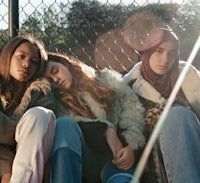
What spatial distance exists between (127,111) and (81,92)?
20 centimetres

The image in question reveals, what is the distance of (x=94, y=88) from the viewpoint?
228cm

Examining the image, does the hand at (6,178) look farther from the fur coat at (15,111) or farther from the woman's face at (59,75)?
the woman's face at (59,75)

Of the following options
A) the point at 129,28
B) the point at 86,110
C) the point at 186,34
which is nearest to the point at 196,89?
the point at 86,110

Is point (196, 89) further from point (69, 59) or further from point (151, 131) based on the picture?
point (69, 59)

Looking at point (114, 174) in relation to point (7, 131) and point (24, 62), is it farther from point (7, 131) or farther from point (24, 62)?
point (24, 62)

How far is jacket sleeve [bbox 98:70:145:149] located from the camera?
2.13 m

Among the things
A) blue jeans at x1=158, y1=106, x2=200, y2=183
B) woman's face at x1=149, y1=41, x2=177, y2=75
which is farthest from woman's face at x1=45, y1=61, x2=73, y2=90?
blue jeans at x1=158, y1=106, x2=200, y2=183

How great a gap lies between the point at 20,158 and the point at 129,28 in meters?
1.92

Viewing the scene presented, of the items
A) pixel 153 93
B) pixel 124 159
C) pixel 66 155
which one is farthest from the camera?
pixel 153 93

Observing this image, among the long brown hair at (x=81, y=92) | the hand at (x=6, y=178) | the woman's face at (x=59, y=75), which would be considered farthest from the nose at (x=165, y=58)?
the hand at (x=6, y=178)

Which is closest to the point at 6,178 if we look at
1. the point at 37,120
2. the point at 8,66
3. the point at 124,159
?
the point at 37,120

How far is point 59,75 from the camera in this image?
2.30 metres

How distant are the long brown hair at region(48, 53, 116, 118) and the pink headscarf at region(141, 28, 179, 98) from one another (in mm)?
211

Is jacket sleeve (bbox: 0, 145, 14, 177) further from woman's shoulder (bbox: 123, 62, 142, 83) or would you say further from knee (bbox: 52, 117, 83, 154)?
woman's shoulder (bbox: 123, 62, 142, 83)
